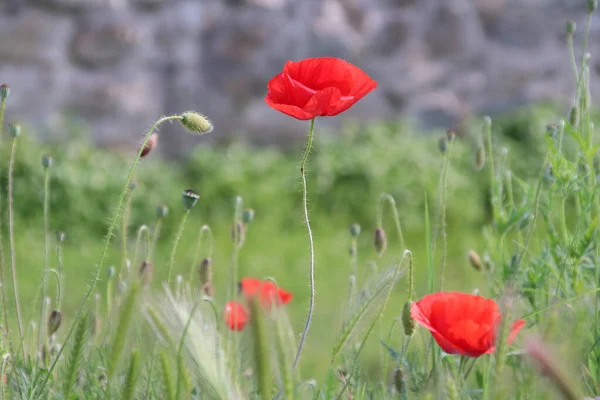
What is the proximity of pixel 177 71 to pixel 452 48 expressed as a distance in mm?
1597

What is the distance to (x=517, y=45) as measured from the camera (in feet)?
16.3

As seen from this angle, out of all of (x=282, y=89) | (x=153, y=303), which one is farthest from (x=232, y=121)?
(x=153, y=303)

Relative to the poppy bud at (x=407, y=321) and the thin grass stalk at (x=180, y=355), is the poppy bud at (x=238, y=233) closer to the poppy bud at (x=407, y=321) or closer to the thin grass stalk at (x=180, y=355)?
the poppy bud at (x=407, y=321)

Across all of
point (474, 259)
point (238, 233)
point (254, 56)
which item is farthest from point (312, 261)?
point (254, 56)

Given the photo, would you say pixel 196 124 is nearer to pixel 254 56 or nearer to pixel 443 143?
pixel 443 143

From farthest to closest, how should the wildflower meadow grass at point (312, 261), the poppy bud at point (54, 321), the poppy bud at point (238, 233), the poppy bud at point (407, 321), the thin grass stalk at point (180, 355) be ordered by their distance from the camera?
the poppy bud at point (238, 233)
the poppy bud at point (54, 321)
the poppy bud at point (407, 321)
the wildflower meadow grass at point (312, 261)
the thin grass stalk at point (180, 355)

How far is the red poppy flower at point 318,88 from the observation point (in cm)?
103

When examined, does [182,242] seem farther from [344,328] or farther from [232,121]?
[344,328]

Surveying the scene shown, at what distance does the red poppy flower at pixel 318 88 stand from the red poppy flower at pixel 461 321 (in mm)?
262

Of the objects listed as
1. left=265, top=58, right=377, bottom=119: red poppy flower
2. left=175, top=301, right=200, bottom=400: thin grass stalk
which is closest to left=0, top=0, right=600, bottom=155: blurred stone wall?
left=265, top=58, right=377, bottom=119: red poppy flower

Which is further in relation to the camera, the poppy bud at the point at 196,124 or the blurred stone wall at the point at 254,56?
the blurred stone wall at the point at 254,56

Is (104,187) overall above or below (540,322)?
below

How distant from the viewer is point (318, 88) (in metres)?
1.11

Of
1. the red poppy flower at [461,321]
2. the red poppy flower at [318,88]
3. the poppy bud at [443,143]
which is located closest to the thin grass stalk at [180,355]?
the red poppy flower at [461,321]
